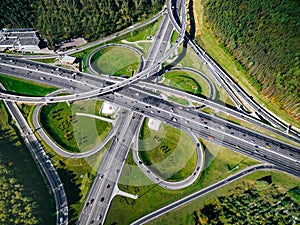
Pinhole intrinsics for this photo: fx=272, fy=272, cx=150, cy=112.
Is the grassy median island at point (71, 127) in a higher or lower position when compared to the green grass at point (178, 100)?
lower

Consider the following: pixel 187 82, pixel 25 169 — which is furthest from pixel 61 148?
pixel 187 82

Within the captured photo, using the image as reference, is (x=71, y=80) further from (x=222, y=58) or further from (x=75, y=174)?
(x=222, y=58)

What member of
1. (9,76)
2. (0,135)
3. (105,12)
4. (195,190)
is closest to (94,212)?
(195,190)

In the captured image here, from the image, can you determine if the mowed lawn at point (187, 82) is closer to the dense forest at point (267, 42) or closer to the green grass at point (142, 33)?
the dense forest at point (267, 42)

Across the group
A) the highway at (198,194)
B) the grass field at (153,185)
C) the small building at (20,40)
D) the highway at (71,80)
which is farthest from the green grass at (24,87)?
the highway at (198,194)

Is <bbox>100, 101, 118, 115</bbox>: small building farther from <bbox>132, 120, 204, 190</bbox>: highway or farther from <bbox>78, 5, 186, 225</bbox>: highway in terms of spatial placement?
<bbox>132, 120, 204, 190</bbox>: highway

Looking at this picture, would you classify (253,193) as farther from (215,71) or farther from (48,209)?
(48,209)
